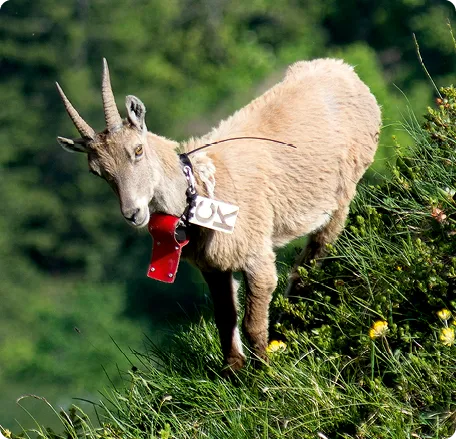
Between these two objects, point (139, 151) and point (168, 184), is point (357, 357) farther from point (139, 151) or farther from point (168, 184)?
point (139, 151)

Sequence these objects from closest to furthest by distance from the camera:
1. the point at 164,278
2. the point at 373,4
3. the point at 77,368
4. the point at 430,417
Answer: the point at 430,417 → the point at 164,278 → the point at 77,368 → the point at 373,4

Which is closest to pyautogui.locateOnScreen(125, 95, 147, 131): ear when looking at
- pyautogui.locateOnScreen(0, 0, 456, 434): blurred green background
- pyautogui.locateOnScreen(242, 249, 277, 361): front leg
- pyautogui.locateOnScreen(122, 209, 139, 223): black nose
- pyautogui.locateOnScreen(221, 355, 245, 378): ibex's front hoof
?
pyautogui.locateOnScreen(122, 209, 139, 223): black nose

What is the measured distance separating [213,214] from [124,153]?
0.62 metres

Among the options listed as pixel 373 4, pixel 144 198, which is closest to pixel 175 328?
pixel 144 198

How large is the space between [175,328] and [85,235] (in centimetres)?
3420

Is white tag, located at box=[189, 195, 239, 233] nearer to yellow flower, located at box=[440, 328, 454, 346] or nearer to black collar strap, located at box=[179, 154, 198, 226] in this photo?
black collar strap, located at box=[179, 154, 198, 226]

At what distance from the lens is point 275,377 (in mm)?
4734

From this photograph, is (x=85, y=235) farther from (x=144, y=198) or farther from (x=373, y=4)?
(x=144, y=198)

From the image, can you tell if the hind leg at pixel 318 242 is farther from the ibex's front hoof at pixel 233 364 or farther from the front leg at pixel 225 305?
the ibex's front hoof at pixel 233 364

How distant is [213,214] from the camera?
529cm

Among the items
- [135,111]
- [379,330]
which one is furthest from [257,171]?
[379,330]

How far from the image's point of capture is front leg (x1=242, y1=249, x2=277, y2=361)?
18.3 ft

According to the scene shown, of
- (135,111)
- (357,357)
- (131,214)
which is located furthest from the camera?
(135,111)

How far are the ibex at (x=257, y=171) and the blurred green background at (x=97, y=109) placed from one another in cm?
2724
